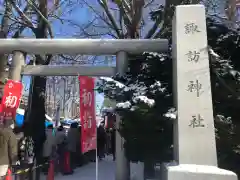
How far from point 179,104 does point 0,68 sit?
7364 millimetres

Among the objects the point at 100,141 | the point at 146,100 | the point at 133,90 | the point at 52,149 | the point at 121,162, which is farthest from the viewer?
the point at 100,141

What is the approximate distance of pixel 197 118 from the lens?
5098 millimetres

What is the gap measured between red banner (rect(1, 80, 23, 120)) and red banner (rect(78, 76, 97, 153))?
183 cm

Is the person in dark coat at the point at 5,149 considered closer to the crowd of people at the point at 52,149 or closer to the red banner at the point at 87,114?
the crowd of people at the point at 52,149

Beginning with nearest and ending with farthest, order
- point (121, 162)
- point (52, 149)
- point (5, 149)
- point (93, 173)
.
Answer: point (5, 149) → point (121, 162) → point (93, 173) → point (52, 149)

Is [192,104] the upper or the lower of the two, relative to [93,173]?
upper

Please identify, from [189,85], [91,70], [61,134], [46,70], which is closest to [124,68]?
[91,70]

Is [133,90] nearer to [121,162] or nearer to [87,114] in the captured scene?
[87,114]

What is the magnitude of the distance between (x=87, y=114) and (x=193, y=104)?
8.62ft

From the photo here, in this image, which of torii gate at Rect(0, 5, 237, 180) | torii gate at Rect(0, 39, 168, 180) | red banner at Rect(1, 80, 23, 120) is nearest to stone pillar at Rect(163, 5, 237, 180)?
torii gate at Rect(0, 5, 237, 180)

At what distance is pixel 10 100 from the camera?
A: 7.48 metres

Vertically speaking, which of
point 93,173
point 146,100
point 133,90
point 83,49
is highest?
point 83,49

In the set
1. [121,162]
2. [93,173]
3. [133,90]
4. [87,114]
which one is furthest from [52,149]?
[133,90]

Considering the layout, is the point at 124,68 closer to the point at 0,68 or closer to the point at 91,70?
the point at 91,70
